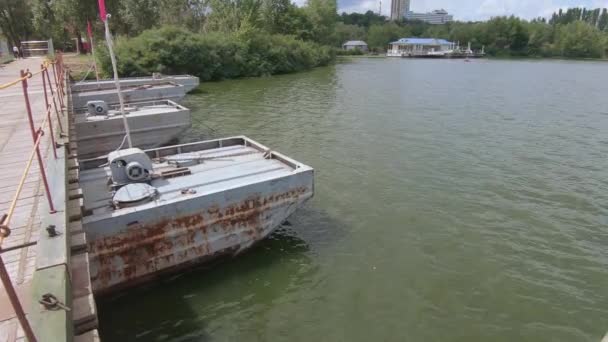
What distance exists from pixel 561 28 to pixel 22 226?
155423 millimetres

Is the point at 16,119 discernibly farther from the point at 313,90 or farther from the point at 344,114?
the point at 313,90

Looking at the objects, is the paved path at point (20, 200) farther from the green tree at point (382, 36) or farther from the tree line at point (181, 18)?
the green tree at point (382, 36)

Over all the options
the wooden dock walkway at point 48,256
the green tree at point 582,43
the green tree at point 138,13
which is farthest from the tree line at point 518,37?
the wooden dock walkway at point 48,256

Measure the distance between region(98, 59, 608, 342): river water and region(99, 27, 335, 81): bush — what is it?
70.3 ft

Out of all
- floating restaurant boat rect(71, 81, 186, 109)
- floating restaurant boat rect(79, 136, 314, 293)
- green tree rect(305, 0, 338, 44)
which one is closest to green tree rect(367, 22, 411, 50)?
green tree rect(305, 0, 338, 44)

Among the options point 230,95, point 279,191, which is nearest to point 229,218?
point 279,191

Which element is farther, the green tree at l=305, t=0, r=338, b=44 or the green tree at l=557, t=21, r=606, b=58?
the green tree at l=557, t=21, r=606, b=58

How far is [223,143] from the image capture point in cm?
991

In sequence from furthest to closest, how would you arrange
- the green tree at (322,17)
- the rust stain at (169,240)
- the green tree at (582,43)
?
the green tree at (582,43) → the green tree at (322,17) → the rust stain at (169,240)

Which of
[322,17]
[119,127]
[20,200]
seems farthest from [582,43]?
[20,200]

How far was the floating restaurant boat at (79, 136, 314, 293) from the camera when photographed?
6047mm

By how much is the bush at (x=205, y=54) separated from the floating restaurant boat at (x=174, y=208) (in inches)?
1123

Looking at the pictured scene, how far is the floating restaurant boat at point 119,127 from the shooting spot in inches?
488

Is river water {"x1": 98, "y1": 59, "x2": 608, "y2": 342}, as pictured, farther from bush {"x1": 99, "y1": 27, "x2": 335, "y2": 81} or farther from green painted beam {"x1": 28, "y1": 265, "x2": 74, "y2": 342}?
bush {"x1": 99, "y1": 27, "x2": 335, "y2": 81}
